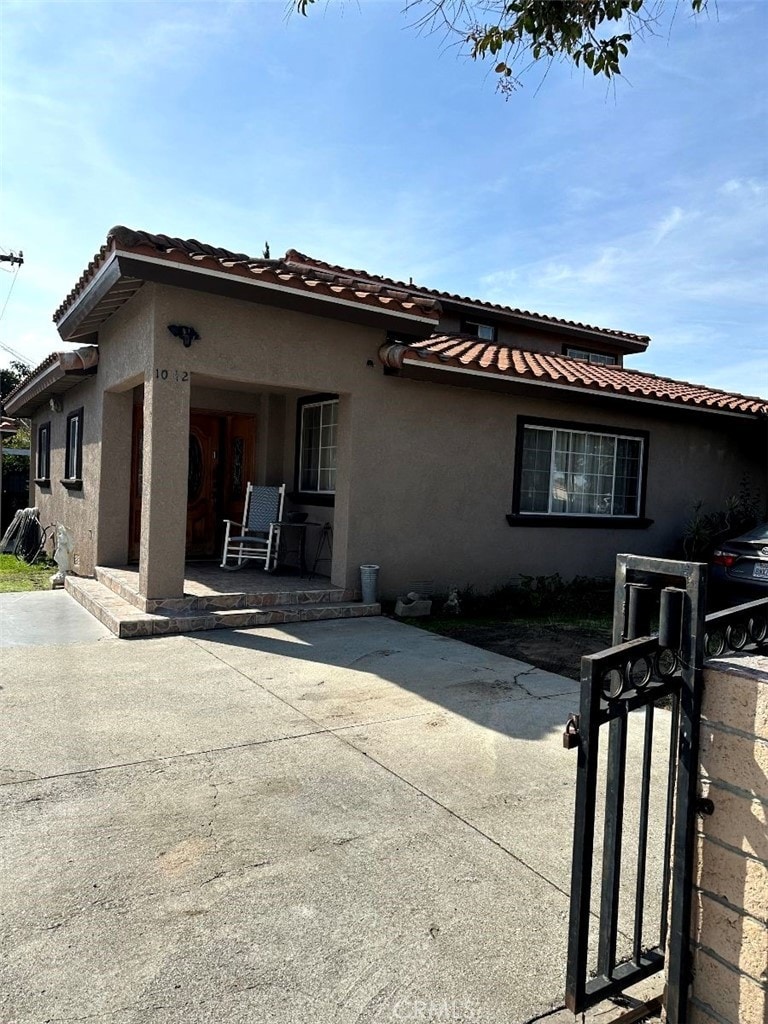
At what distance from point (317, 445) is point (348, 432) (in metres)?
1.88

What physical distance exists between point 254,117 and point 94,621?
5.72 m

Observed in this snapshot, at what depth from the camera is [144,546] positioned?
7234 mm

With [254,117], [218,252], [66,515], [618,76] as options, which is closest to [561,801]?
[618,76]

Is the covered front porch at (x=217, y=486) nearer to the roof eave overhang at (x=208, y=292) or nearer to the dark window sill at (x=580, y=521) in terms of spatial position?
the roof eave overhang at (x=208, y=292)

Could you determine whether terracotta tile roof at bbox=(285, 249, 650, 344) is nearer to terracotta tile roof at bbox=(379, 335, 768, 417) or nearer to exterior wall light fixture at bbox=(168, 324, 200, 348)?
terracotta tile roof at bbox=(379, 335, 768, 417)

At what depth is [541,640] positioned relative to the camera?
24.2 ft

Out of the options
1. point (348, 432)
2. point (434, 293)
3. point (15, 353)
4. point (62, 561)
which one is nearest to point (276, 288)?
point (348, 432)

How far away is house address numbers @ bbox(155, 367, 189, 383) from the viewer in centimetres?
700

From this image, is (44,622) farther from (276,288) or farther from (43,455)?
(43,455)

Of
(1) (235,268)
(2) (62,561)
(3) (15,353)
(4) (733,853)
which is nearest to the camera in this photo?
(4) (733,853)

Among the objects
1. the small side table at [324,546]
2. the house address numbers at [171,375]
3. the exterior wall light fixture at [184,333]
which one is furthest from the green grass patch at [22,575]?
the exterior wall light fixture at [184,333]

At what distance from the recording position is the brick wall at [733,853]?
1.81 metres

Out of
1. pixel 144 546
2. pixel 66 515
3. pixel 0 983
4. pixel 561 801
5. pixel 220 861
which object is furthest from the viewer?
pixel 66 515

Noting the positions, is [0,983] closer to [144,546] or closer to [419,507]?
[144,546]
